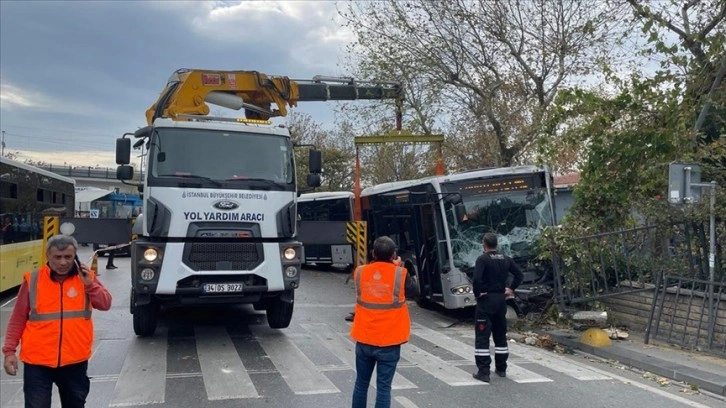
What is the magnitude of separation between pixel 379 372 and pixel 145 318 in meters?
5.33

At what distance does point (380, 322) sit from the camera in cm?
545

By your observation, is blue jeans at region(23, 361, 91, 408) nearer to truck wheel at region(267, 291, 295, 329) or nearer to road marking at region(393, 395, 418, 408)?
road marking at region(393, 395, 418, 408)

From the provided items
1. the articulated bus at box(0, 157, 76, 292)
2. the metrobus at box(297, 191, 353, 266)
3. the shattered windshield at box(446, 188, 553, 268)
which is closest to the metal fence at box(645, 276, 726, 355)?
the shattered windshield at box(446, 188, 553, 268)

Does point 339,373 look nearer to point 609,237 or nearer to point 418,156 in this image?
point 609,237

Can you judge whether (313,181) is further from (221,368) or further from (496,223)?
(496,223)

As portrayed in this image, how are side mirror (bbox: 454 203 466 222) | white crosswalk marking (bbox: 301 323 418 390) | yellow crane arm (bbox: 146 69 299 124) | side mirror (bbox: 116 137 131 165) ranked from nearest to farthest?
white crosswalk marking (bbox: 301 323 418 390) < side mirror (bbox: 116 137 131 165) < yellow crane arm (bbox: 146 69 299 124) < side mirror (bbox: 454 203 466 222)

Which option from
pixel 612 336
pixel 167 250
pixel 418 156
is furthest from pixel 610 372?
pixel 418 156

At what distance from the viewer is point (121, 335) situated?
32.9 feet

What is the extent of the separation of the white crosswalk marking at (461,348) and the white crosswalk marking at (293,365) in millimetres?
2250

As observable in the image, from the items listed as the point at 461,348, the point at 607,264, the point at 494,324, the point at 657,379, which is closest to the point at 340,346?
the point at 461,348

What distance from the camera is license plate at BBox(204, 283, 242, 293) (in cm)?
895

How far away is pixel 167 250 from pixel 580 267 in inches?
272

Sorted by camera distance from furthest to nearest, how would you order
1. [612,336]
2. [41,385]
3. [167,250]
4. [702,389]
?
[612,336], [167,250], [702,389], [41,385]

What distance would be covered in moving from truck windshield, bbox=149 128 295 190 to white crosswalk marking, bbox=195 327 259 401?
2.32 meters
